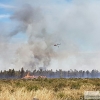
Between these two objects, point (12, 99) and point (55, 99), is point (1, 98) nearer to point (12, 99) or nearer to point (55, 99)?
point (12, 99)

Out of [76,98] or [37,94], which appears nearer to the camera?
[37,94]

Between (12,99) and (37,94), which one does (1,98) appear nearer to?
(12,99)

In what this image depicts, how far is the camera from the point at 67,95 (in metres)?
19.5

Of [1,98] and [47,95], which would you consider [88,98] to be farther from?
[1,98]

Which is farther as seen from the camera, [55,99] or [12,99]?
[55,99]

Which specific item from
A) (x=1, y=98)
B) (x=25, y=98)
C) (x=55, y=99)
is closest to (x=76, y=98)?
(x=55, y=99)

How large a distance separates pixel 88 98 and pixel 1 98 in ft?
16.4

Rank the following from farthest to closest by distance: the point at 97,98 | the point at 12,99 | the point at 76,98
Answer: the point at 76,98, the point at 97,98, the point at 12,99

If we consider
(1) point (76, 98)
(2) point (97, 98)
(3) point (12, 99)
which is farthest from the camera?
(1) point (76, 98)

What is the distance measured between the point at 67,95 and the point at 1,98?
5451 mm

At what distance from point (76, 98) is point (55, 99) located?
2459mm

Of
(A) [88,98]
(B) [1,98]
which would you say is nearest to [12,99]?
(B) [1,98]

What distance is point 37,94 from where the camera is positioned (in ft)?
56.4

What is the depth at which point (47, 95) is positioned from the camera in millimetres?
16906
